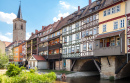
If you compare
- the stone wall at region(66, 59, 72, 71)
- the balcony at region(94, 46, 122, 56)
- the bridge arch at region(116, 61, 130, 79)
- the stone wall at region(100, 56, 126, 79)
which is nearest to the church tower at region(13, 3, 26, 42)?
the stone wall at region(66, 59, 72, 71)

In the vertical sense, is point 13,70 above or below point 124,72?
above

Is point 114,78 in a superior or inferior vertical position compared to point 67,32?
inferior

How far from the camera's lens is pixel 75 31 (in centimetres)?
3256

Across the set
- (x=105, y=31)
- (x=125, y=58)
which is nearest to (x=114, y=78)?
(x=125, y=58)

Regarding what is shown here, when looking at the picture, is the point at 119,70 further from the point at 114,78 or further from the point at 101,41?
the point at 101,41

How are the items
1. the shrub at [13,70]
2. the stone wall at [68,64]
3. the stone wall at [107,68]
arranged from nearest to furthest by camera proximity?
1. the shrub at [13,70]
2. the stone wall at [107,68]
3. the stone wall at [68,64]

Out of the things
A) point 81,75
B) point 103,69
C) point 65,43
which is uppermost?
point 65,43

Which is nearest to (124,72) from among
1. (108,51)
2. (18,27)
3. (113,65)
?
(113,65)

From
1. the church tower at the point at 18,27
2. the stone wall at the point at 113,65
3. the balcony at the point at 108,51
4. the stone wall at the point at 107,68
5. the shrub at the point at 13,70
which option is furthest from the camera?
the church tower at the point at 18,27

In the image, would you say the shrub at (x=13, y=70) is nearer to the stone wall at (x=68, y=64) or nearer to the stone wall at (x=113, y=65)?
the stone wall at (x=113, y=65)

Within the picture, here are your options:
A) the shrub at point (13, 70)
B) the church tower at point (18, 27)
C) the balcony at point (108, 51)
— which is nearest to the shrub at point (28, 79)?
the shrub at point (13, 70)

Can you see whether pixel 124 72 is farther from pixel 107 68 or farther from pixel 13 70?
pixel 13 70

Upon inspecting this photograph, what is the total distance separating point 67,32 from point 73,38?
3.16 meters

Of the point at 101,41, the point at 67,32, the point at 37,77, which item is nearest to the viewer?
the point at 37,77
